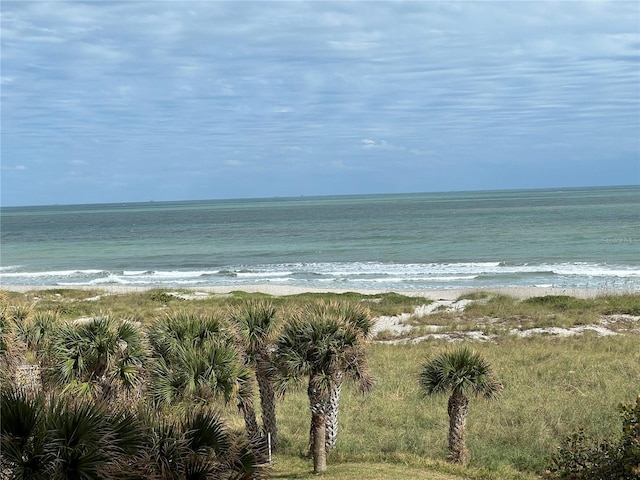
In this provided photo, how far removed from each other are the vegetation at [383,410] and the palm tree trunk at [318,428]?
0.23 meters

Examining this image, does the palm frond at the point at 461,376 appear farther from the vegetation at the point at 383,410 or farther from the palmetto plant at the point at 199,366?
the palmetto plant at the point at 199,366

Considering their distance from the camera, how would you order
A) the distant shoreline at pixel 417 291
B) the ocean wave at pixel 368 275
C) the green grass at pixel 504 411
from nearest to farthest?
the green grass at pixel 504 411 → the distant shoreline at pixel 417 291 → the ocean wave at pixel 368 275

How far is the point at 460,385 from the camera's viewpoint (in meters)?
13.5

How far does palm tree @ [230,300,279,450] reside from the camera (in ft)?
46.5

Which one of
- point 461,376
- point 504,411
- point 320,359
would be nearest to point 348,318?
point 320,359

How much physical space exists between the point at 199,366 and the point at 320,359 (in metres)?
2.15

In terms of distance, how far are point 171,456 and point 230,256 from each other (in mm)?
68980

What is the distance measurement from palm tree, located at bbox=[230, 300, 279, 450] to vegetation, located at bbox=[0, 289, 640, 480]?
15cm

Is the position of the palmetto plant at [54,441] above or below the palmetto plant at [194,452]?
above

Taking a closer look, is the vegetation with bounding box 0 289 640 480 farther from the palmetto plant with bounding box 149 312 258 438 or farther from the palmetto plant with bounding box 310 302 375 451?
the palmetto plant with bounding box 310 302 375 451

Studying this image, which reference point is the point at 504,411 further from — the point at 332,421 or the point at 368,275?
the point at 368,275

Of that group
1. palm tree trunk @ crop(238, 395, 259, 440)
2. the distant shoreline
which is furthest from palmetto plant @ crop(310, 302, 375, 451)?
the distant shoreline

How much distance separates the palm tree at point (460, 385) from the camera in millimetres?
13484

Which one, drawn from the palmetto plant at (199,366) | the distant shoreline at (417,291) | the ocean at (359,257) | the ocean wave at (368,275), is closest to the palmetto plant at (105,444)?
the palmetto plant at (199,366)
